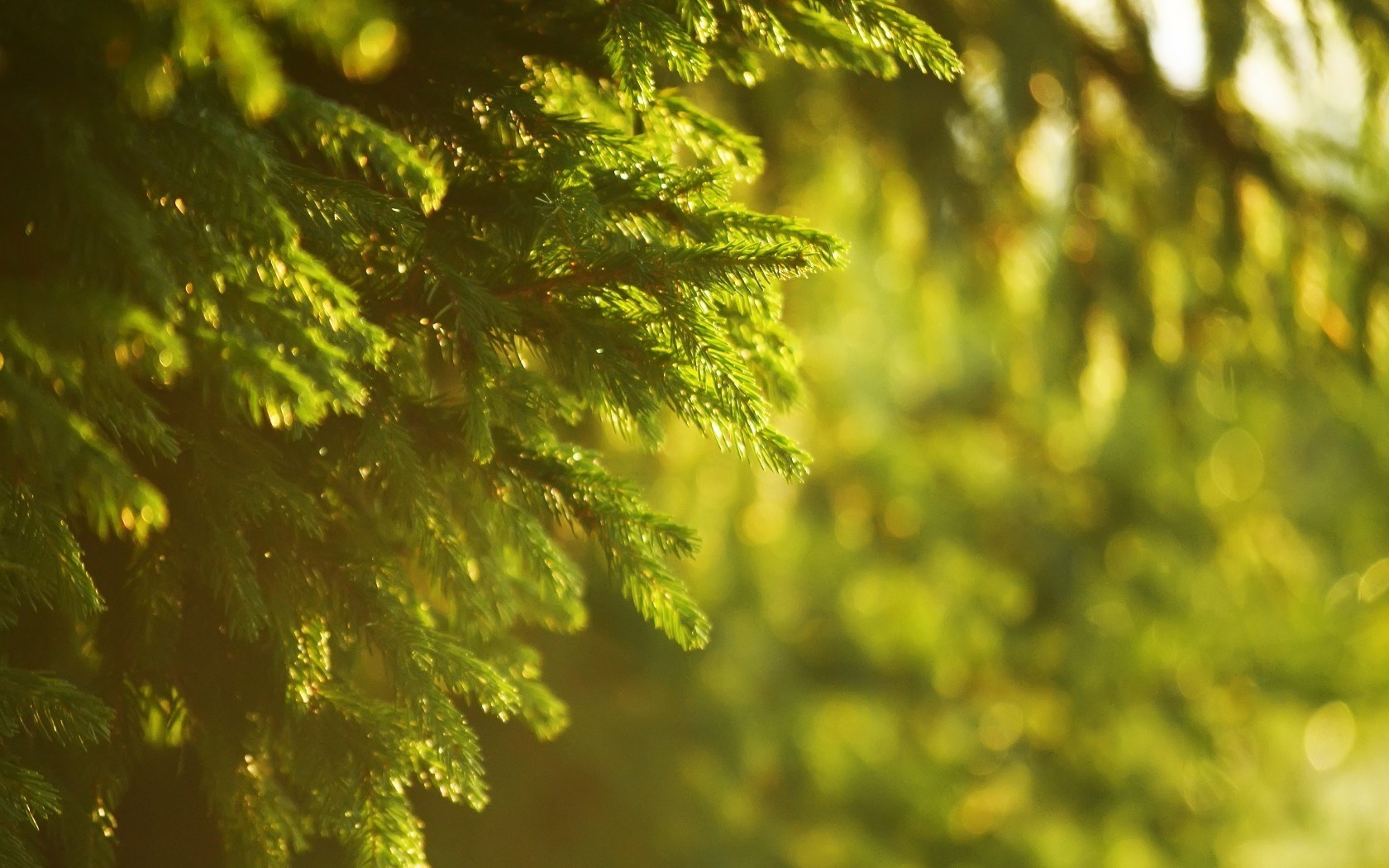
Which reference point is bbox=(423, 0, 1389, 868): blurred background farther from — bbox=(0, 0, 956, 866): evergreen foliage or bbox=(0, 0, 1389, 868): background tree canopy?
bbox=(0, 0, 956, 866): evergreen foliage

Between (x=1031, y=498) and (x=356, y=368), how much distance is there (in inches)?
135

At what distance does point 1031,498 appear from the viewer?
3797 millimetres

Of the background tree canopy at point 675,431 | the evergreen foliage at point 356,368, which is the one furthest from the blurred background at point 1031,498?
the evergreen foliage at point 356,368

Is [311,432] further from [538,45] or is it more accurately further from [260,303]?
[538,45]

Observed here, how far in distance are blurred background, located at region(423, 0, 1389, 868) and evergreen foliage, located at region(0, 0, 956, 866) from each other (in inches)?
42.5

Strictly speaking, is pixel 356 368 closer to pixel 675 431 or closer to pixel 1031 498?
pixel 675 431

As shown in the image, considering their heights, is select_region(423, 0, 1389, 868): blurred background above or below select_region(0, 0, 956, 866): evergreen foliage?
above

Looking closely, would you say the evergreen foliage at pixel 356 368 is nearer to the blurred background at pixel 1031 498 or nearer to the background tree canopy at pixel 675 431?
the background tree canopy at pixel 675 431

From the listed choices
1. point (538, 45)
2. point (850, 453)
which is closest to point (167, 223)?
point (538, 45)

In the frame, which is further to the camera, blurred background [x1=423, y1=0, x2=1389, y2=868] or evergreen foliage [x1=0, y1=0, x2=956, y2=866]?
blurred background [x1=423, y1=0, x2=1389, y2=868]

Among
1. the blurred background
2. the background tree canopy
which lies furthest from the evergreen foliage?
the blurred background

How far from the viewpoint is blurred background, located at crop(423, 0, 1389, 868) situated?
2082mm

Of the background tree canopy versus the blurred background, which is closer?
the background tree canopy

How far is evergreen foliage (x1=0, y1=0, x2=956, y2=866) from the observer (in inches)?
27.8
